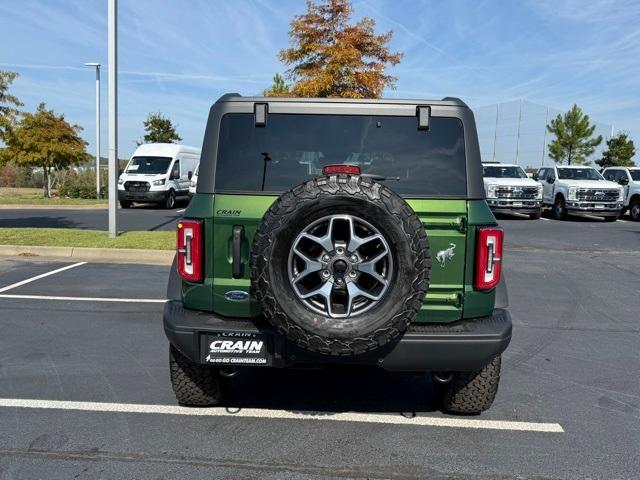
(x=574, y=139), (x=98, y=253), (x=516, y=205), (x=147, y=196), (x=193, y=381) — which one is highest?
(x=574, y=139)

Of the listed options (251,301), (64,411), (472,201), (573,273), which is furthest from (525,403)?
(573,273)

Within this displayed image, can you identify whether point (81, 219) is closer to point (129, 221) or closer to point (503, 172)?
point (129, 221)

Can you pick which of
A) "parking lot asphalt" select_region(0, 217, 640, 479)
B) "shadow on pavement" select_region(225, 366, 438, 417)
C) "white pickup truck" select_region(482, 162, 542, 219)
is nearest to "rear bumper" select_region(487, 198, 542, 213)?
"white pickup truck" select_region(482, 162, 542, 219)

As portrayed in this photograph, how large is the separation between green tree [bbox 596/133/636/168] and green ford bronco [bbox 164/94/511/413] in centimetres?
3948

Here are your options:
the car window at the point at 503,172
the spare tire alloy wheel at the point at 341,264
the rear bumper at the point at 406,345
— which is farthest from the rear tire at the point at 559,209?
the spare tire alloy wheel at the point at 341,264

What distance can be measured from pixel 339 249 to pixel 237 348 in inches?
33.3

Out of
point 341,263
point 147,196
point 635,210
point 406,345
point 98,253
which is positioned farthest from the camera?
point 147,196

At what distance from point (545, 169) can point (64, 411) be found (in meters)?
21.5

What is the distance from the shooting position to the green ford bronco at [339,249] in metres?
3.01

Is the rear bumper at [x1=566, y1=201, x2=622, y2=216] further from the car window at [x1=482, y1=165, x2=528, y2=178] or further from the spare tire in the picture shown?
the spare tire

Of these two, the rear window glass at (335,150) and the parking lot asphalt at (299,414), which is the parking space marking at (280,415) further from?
the rear window glass at (335,150)

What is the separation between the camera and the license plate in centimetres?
330

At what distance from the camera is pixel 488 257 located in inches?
132

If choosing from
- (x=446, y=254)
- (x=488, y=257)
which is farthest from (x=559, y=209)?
(x=446, y=254)
